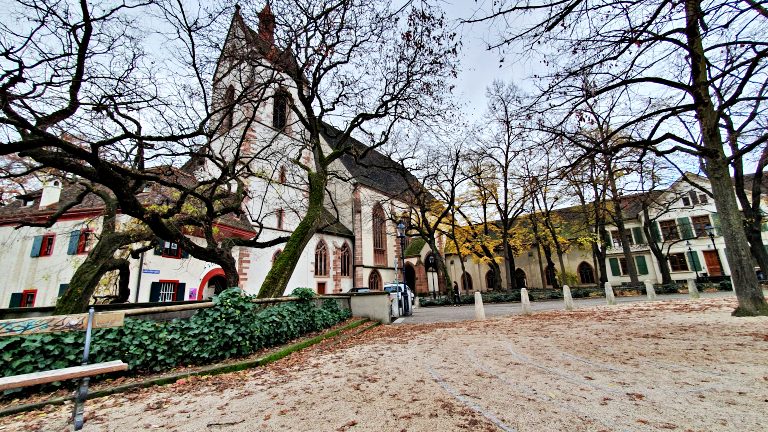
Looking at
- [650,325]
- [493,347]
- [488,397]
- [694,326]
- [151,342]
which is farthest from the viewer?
[650,325]

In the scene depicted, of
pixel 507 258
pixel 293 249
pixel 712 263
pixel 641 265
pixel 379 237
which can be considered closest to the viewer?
pixel 293 249

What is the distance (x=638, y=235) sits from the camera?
35.7 meters

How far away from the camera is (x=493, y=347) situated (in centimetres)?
679

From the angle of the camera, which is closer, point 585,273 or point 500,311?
point 500,311

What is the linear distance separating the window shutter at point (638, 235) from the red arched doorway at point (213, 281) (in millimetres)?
40508

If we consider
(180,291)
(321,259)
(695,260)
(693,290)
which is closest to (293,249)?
(180,291)

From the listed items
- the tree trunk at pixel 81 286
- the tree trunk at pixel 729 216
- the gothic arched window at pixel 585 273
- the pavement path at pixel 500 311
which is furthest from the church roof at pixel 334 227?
the gothic arched window at pixel 585 273

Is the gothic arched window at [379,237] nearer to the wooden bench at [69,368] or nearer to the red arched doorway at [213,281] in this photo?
the red arched doorway at [213,281]

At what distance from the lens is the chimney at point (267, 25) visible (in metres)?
8.23

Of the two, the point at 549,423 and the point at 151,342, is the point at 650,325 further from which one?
the point at 151,342

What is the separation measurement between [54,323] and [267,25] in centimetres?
764

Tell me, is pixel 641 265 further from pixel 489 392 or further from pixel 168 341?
pixel 168 341

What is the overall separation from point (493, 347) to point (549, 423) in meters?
4.02

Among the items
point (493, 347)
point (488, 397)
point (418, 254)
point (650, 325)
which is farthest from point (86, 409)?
point (418, 254)
